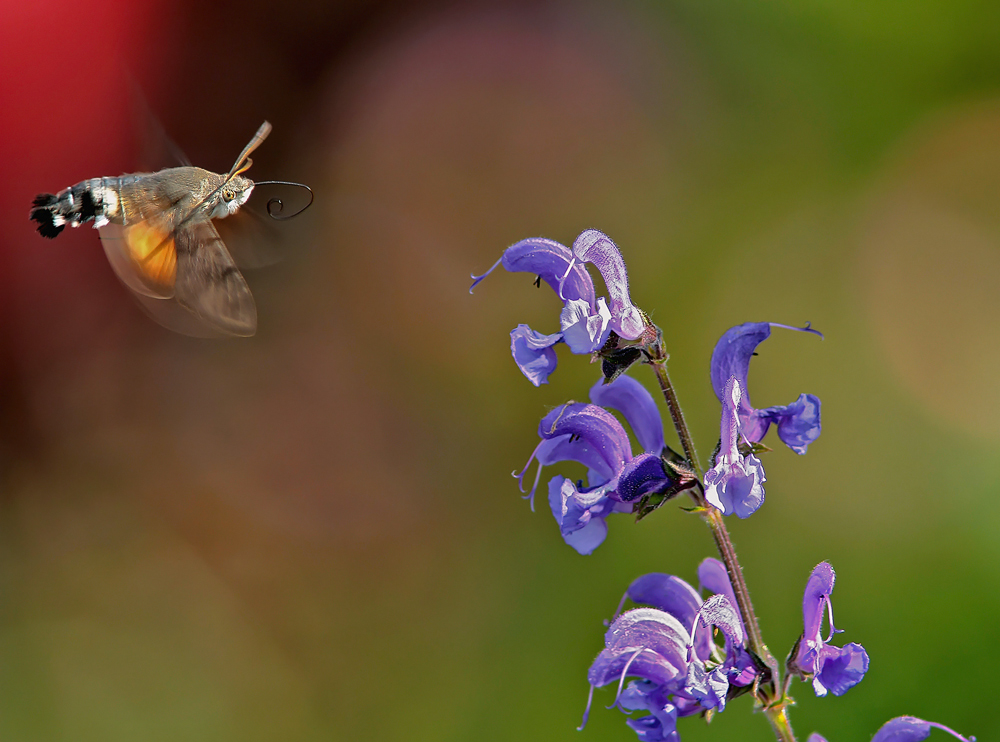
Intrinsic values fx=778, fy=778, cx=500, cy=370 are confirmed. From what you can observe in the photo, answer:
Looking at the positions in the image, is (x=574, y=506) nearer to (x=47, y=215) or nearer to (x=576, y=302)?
(x=576, y=302)

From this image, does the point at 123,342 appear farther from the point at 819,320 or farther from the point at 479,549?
the point at 819,320

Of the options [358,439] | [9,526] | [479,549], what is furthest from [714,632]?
[9,526]

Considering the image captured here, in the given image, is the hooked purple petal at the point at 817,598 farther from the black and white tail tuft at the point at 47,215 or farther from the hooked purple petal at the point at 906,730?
the black and white tail tuft at the point at 47,215

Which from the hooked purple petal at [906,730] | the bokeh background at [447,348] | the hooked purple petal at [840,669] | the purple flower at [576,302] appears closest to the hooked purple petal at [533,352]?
the purple flower at [576,302]

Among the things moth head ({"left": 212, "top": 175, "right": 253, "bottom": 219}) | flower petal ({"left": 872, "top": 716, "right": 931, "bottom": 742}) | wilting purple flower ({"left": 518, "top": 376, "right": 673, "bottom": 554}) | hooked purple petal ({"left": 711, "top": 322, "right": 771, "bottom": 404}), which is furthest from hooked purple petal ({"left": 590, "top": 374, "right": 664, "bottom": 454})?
moth head ({"left": 212, "top": 175, "right": 253, "bottom": 219})

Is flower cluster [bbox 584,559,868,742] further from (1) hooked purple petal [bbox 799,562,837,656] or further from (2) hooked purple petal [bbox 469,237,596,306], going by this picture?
(2) hooked purple petal [bbox 469,237,596,306]

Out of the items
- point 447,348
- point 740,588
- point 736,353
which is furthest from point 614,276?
point 447,348
